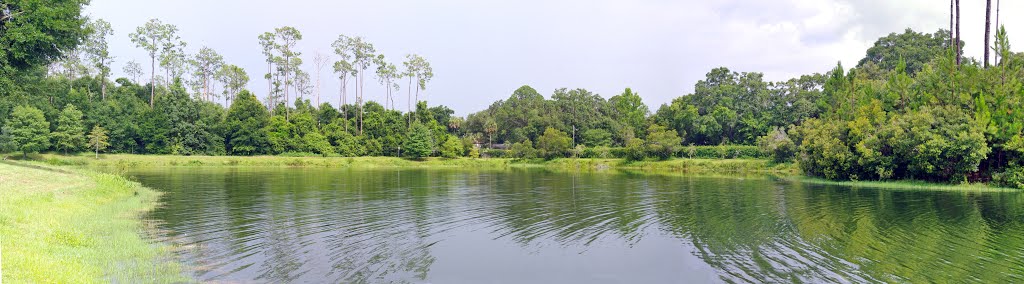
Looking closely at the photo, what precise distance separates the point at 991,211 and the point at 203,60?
109482mm

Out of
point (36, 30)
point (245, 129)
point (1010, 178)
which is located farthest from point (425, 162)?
point (1010, 178)

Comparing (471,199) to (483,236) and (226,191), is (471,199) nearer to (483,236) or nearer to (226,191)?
(483,236)

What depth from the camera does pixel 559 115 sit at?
106 meters

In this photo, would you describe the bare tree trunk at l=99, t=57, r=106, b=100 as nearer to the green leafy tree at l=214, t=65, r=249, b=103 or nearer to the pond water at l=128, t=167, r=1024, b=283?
the green leafy tree at l=214, t=65, r=249, b=103

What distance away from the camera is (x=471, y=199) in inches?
1106

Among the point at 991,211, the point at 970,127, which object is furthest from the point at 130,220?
the point at 970,127

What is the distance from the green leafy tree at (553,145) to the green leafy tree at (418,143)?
1795 cm

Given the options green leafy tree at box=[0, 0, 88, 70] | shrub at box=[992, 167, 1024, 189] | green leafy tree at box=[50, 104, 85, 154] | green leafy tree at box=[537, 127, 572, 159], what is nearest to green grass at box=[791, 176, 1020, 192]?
shrub at box=[992, 167, 1024, 189]

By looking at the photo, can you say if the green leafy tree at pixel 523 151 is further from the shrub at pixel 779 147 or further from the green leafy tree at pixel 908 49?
the green leafy tree at pixel 908 49

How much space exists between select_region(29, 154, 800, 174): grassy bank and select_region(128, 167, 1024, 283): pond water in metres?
37.7

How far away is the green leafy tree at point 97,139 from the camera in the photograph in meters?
70.7

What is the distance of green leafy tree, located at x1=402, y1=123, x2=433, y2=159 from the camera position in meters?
87.2

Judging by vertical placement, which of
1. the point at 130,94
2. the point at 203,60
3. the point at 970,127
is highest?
the point at 203,60

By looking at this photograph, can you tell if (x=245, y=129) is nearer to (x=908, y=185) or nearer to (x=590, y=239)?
(x=590, y=239)
